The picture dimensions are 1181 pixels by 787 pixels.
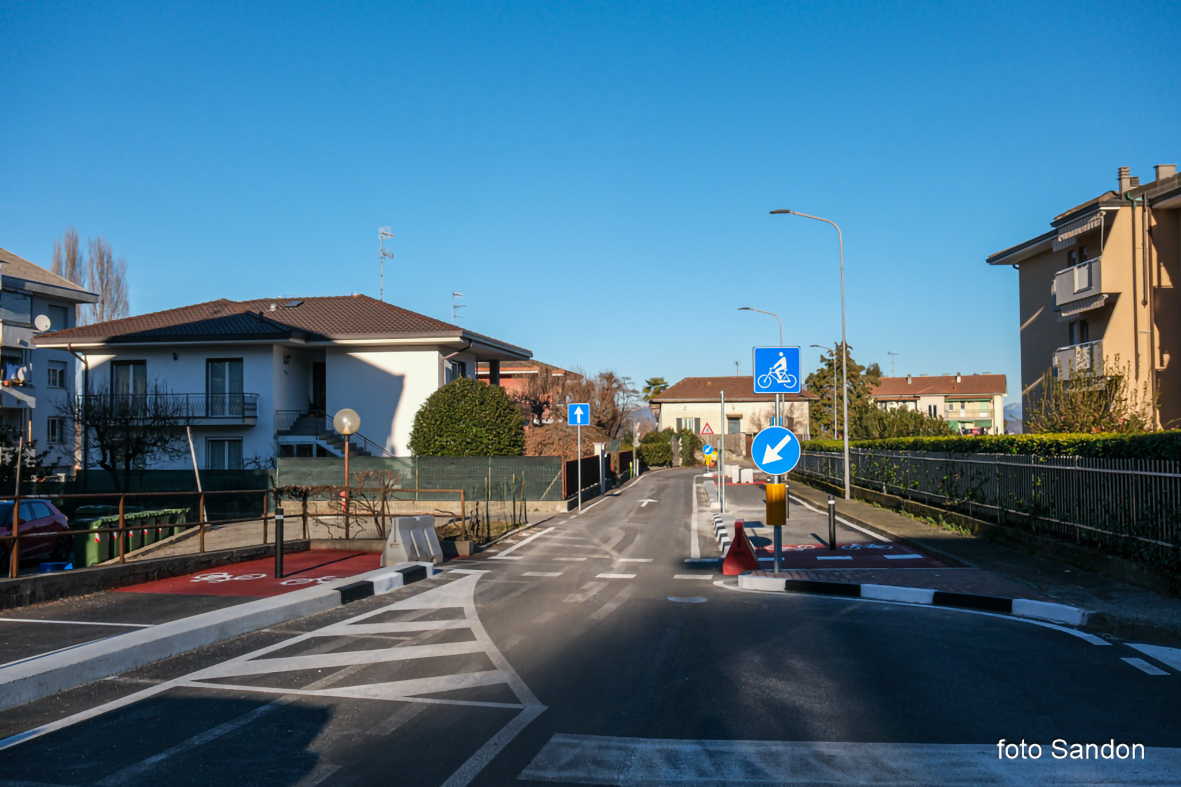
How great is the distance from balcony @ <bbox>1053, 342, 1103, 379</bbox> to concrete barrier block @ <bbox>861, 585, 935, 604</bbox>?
72.4 feet

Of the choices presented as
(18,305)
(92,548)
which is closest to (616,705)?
(92,548)

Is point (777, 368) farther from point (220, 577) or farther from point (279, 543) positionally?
point (220, 577)

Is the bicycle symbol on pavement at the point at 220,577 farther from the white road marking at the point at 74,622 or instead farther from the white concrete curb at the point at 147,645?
the white road marking at the point at 74,622

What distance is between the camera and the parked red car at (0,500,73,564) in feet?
54.6

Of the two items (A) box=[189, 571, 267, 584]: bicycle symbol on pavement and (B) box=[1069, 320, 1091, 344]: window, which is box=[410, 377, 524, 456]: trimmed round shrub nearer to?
Result: (A) box=[189, 571, 267, 584]: bicycle symbol on pavement

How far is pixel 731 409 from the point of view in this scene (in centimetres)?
7931

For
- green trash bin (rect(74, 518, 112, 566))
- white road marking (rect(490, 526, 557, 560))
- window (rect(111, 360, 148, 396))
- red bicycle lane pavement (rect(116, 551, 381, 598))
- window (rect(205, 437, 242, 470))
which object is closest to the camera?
red bicycle lane pavement (rect(116, 551, 381, 598))

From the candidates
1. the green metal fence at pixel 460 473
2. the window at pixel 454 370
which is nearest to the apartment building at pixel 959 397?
the window at pixel 454 370

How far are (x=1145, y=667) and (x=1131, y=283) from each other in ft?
92.5

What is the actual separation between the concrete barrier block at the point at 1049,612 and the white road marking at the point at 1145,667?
1.70 m

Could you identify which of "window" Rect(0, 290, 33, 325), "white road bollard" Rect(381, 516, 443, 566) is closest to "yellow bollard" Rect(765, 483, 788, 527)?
"white road bollard" Rect(381, 516, 443, 566)

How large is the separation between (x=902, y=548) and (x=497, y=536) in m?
9.36

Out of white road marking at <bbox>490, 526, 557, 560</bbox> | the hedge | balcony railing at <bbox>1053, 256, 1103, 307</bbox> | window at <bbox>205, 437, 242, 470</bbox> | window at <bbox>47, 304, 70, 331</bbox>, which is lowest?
white road marking at <bbox>490, 526, 557, 560</bbox>

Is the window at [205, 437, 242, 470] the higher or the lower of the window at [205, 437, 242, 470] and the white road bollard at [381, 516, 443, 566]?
the higher
